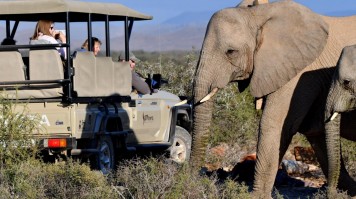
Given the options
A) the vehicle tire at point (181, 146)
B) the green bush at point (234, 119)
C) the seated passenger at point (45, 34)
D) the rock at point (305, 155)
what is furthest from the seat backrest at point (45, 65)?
the green bush at point (234, 119)

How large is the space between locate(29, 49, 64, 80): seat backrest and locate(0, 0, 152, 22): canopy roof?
543mm

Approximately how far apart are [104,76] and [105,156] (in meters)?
1.04

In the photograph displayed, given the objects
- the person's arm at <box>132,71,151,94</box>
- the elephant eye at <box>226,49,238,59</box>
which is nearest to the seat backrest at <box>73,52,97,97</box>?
the person's arm at <box>132,71,151,94</box>

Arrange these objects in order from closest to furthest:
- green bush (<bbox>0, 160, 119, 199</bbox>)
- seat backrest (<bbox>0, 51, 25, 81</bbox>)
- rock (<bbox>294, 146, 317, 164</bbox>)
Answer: green bush (<bbox>0, 160, 119, 199</bbox>) → seat backrest (<bbox>0, 51, 25, 81</bbox>) → rock (<bbox>294, 146, 317, 164</bbox>)

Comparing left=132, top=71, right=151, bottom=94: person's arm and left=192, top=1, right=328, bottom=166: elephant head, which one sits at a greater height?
left=192, top=1, right=328, bottom=166: elephant head

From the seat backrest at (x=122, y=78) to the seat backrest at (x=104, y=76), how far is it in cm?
11

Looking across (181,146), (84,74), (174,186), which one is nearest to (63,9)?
(84,74)

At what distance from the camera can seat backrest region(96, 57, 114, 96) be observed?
46.6ft

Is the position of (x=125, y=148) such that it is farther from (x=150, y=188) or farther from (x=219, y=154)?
(x=150, y=188)

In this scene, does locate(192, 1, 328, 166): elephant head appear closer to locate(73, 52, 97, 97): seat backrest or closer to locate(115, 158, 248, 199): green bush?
locate(115, 158, 248, 199): green bush

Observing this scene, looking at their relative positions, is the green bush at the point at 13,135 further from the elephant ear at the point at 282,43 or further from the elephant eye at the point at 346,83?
the elephant eye at the point at 346,83

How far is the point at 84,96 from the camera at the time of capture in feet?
45.0

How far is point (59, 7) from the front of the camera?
44.3 ft

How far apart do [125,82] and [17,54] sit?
2.02 m
